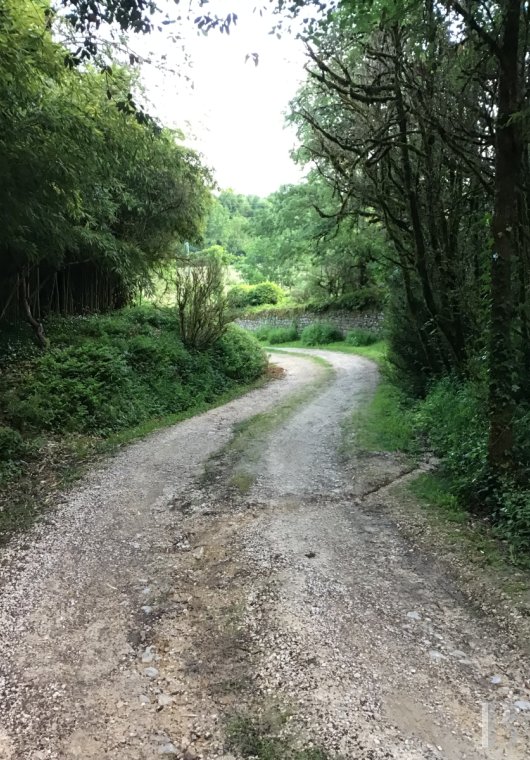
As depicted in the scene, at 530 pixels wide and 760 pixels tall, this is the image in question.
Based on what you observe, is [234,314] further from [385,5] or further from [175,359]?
[385,5]

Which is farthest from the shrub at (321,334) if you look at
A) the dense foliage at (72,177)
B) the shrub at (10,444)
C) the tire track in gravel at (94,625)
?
the tire track in gravel at (94,625)

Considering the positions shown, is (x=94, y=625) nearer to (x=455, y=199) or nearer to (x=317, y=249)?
(x=455, y=199)

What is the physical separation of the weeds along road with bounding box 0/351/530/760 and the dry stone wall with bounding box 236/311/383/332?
17184 mm

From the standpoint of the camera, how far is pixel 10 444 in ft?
Result: 20.7

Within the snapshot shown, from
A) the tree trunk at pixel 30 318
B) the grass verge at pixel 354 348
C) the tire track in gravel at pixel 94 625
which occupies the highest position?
the tree trunk at pixel 30 318

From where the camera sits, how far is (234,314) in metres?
13.8

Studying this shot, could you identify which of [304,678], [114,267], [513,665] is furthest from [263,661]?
[114,267]

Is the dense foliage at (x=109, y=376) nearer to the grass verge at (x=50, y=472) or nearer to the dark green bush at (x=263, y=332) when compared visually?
the grass verge at (x=50, y=472)

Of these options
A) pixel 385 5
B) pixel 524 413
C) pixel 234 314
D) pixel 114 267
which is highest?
pixel 385 5

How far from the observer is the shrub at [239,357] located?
44.3 ft

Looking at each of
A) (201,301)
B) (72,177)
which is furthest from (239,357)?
(72,177)

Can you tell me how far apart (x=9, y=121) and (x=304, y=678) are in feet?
20.5

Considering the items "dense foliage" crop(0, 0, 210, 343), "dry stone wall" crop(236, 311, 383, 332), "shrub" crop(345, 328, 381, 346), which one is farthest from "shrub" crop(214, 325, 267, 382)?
"shrub" crop(345, 328, 381, 346)

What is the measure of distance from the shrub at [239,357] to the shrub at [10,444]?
23.3 feet
